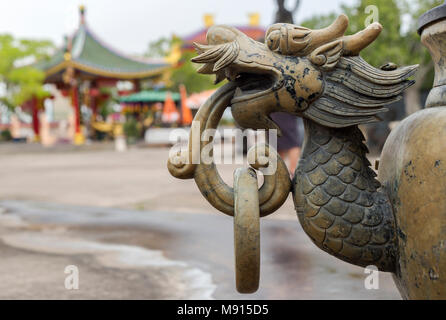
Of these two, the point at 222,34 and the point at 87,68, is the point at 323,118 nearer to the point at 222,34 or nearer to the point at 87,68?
the point at 222,34

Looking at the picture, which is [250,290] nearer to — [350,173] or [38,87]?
[350,173]

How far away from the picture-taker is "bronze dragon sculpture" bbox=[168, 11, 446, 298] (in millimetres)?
1127

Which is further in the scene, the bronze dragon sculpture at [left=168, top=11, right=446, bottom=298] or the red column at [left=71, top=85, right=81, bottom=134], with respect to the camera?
the red column at [left=71, top=85, right=81, bottom=134]

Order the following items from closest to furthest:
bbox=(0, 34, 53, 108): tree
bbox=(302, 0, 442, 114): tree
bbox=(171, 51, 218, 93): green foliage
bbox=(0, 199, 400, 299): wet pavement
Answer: bbox=(0, 199, 400, 299): wet pavement
bbox=(302, 0, 442, 114): tree
bbox=(0, 34, 53, 108): tree
bbox=(171, 51, 218, 93): green foliage

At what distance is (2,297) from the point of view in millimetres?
2281

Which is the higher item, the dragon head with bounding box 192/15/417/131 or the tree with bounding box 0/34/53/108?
the tree with bounding box 0/34/53/108

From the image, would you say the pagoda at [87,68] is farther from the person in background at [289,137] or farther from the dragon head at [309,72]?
the dragon head at [309,72]

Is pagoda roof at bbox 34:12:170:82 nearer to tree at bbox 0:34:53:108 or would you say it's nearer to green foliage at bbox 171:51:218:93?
tree at bbox 0:34:53:108

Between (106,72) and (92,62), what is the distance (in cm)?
110

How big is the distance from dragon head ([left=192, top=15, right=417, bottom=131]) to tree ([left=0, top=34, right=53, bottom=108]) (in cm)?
2116

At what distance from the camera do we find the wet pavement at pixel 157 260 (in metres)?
2.34

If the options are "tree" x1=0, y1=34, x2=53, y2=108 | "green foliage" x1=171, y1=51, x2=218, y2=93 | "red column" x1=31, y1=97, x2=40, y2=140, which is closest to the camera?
"tree" x1=0, y1=34, x2=53, y2=108

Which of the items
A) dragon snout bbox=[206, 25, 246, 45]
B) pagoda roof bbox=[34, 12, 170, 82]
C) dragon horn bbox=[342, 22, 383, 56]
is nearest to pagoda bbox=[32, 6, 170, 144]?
pagoda roof bbox=[34, 12, 170, 82]
